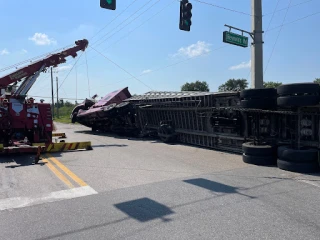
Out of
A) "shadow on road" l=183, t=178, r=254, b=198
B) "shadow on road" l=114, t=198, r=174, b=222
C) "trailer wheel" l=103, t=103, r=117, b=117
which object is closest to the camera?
"shadow on road" l=114, t=198, r=174, b=222

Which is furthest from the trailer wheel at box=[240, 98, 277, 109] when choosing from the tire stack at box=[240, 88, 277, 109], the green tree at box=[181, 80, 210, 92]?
the green tree at box=[181, 80, 210, 92]

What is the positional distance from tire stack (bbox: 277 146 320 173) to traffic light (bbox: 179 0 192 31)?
7111 mm

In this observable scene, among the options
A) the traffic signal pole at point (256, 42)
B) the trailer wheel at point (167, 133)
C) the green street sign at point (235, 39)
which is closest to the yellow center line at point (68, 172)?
the trailer wheel at point (167, 133)

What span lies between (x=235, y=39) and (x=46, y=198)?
43.9ft

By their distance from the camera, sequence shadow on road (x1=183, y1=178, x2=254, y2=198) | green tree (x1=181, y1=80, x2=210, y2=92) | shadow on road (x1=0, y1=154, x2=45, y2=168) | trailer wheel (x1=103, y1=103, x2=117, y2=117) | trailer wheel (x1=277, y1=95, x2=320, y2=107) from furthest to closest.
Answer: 1. green tree (x1=181, y1=80, x2=210, y2=92)
2. trailer wheel (x1=103, y1=103, x2=117, y2=117)
3. shadow on road (x1=0, y1=154, x2=45, y2=168)
4. trailer wheel (x1=277, y1=95, x2=320, y2=107)
5. shadow on road (x1=183, y1=178, x2=254, y2=198)

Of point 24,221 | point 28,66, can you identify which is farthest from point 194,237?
point 28,66

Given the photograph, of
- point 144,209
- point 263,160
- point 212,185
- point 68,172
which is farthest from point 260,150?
point 68,172

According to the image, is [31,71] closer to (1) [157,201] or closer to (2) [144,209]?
(1) [157,201]

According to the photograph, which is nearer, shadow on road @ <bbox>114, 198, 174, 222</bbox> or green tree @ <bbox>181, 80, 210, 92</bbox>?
shadow on road @ <bbox>114, 198, 174, 222</bbox>

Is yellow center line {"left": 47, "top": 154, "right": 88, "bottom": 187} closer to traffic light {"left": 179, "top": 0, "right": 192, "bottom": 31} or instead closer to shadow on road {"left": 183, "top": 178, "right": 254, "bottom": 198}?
shadow on road {"left": 183, "top": 178, "right": 254, "bottom": 198}

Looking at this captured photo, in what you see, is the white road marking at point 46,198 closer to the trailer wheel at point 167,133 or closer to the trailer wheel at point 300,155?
the trailer wheel at point 300,155

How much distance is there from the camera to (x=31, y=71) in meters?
14.0

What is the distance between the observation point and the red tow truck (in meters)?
→ 10.6

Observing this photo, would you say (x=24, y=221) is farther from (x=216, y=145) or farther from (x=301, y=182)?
(x=216, y=145)
